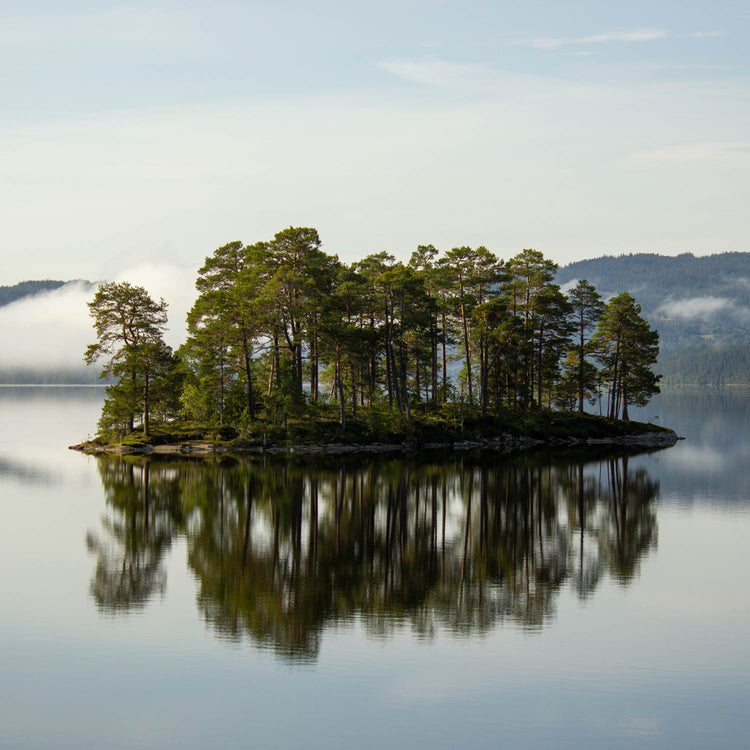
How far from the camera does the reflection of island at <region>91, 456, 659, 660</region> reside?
2655 centimetres

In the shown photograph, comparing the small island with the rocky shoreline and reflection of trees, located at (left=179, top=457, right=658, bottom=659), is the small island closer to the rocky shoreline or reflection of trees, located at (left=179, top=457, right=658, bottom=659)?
the rocky shoreline

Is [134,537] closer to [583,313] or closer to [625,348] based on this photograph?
[583,313]

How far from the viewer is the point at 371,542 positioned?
36.9 m

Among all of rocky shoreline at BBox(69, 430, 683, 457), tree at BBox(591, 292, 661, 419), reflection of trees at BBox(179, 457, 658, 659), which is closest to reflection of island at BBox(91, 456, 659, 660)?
reflection of trees at BBox(179, 457, 658, 659)

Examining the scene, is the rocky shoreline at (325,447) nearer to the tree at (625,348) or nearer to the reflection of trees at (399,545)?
the tree at (625,348)

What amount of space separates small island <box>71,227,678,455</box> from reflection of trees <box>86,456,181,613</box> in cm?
1640

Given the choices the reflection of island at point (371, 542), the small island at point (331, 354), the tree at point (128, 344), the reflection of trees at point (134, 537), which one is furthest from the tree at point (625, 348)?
the reflection of trees at point (134, 537)

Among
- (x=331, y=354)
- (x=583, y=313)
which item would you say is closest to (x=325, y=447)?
(x=331, y=354)

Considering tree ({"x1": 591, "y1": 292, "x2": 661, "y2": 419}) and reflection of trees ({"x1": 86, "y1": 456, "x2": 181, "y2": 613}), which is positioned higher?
tree ({"x1": 591, "y1": 292, "x2": 661, "y2": 419})

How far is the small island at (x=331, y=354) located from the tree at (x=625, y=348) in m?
4.43

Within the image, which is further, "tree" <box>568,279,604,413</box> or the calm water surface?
"tree" <box>568,279,604,413</box>

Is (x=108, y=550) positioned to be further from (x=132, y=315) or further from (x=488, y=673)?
(x=132, y=315)

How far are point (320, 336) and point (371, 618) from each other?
51.7m

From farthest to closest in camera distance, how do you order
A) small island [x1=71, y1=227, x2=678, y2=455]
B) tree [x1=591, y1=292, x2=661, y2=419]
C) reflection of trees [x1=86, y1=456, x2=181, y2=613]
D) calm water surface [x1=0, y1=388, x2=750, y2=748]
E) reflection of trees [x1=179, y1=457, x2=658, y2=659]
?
tree [x1=591, y1=292, x2=661, y2=419] < small island [x1=71, y1=227, x2=678, y2=455] < reflection of trees [x1=86, y1=456, x2=181, y2=613] < reflection of trees [x1=179, y1=457, x2=658, y2=659] < calm water surface [x1=0, y1=388, x2=750, y2=748]
